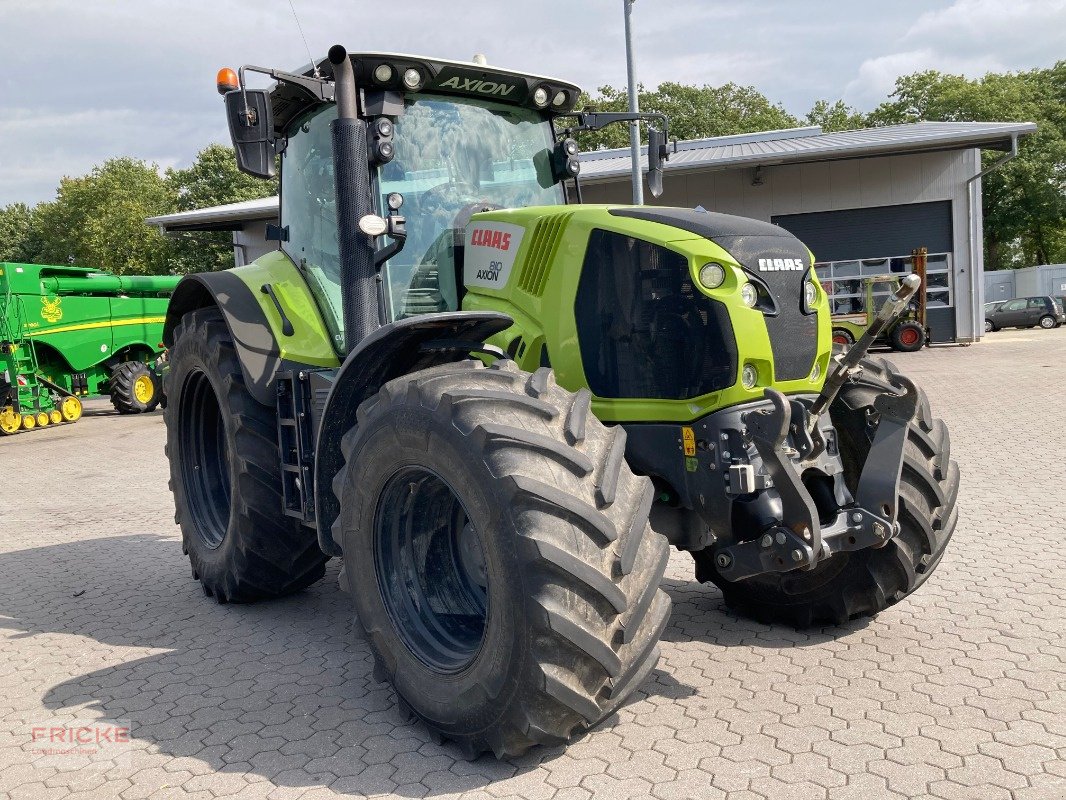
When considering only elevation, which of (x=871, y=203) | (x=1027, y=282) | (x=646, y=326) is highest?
(x=871, y=203)

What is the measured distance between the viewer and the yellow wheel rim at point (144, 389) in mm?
19203

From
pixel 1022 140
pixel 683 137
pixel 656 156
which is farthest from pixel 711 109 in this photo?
pixel 656 156

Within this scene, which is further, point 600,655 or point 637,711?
point 637,711

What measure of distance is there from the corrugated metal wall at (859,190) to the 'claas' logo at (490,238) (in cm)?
2018

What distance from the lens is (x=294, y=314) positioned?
489 centimetres

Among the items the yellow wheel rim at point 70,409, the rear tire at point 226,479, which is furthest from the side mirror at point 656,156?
the yellow wheel rim at point 70,409

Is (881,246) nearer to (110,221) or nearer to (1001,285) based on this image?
(1001,285)

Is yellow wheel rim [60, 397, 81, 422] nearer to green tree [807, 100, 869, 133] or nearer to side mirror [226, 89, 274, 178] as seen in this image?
side mirror [226, 89, 274, 178]

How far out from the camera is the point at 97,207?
156 ft

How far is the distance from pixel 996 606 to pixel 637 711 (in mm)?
2242

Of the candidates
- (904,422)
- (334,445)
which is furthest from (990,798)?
(334,445)

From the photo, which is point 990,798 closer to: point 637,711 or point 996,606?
point 637,711

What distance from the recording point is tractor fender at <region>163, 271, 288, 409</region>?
15.9 feet

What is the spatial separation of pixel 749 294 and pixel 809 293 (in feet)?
1.19
